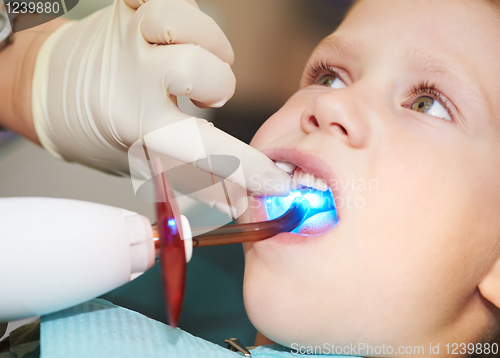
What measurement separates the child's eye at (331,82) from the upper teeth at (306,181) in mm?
218

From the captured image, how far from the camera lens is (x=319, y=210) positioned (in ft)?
1.90

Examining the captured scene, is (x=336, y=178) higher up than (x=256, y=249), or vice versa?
(x=336, y=178)

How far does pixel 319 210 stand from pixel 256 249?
108 millimetres

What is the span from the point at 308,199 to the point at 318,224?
4 centimetres

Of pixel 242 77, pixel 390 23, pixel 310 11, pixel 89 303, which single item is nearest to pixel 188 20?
pixel 390 23

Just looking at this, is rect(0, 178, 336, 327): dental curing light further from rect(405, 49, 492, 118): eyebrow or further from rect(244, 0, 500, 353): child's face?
rect(405, 49, 492, 118): eyebrow

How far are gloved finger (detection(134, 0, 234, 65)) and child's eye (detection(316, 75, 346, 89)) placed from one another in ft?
0.76

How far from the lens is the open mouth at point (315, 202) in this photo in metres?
0.57

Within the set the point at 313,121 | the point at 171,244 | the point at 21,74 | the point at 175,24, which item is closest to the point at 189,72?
the point at 175,24

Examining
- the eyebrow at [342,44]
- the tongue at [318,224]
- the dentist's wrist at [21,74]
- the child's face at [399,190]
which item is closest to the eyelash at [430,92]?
the child's face at [399,190]

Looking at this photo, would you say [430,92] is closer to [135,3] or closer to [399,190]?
[399,190]

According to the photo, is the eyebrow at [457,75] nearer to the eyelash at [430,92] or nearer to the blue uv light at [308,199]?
the eyelash at [430,92]

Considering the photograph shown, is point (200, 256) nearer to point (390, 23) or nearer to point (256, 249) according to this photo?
point (256, 249)

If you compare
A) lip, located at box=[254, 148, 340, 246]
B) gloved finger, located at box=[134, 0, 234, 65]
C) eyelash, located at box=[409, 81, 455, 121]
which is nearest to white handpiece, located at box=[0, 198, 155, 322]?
lip, located at box=[254, 148, 340, 246]
